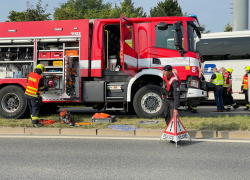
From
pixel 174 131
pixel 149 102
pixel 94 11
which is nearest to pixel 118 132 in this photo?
pixel 174 131

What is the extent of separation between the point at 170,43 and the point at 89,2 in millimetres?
53878

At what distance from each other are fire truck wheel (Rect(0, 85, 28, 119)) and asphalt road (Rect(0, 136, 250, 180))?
8.16 feet

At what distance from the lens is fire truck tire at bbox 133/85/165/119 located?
359 inches

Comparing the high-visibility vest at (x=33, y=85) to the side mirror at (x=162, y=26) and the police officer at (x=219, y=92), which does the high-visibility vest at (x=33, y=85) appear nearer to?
the side mirror at (x=162, y=26)

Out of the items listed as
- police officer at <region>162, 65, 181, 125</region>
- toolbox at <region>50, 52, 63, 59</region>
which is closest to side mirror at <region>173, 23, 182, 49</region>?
police officer at <region>162, 65, 181, 125</region>

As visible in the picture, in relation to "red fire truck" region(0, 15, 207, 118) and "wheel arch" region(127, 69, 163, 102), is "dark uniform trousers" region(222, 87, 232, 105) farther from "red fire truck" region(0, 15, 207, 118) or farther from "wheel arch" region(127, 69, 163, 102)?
"wheel arch" region(127, 69, 163, 102)

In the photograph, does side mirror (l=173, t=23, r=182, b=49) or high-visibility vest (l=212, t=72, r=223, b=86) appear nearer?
side mirror (l=173, t=23, r=182, b=49)

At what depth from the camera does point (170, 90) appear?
267 inches

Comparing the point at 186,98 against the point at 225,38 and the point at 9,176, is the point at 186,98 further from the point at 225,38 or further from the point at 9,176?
the point at 225,38

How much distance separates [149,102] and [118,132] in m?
2.08

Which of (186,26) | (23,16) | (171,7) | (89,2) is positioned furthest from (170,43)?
(89,2)

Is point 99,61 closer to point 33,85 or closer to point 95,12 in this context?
point 33,85

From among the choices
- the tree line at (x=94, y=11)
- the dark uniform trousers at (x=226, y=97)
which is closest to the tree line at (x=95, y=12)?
the tree line at (x=94, y=11)

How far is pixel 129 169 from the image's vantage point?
4.72m
